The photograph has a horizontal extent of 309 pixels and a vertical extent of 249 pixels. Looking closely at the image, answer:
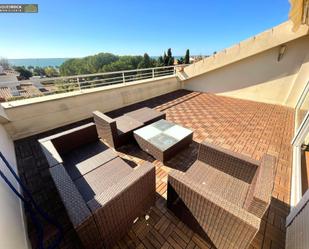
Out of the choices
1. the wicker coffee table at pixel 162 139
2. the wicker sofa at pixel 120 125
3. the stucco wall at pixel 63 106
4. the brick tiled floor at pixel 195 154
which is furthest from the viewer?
the stucco wall at pixel 63 106

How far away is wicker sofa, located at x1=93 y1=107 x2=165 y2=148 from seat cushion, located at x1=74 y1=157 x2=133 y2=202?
2.66 feet

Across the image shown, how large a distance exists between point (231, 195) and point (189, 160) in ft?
3.56

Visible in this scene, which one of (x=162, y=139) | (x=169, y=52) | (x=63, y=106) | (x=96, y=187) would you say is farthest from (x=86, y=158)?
(x=169, y=52)

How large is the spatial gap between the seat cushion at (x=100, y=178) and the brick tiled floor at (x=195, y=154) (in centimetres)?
47

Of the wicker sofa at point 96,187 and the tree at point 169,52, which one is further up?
the tree at point 169,52

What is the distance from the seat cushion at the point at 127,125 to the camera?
2.95 metres

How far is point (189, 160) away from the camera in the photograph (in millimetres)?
2637

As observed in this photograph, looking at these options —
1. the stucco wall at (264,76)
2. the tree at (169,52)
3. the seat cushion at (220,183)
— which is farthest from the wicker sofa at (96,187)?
the tree at (169,52)

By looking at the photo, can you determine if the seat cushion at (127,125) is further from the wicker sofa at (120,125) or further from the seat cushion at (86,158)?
the seat cushion at (86,158)

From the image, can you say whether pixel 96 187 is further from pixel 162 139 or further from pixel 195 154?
pixel 195 154

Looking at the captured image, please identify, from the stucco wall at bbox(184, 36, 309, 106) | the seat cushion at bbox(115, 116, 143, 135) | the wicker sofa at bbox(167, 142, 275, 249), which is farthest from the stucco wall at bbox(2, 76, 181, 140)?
the wicker sofa at bbox(167, 142, 275, 249)

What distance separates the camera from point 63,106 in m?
3.81

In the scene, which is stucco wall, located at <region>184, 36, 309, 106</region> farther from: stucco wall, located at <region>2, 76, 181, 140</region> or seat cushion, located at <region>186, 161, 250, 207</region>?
seat cushion, located at <region>186, 161, 250, 207</region>

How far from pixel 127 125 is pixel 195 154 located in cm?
155
